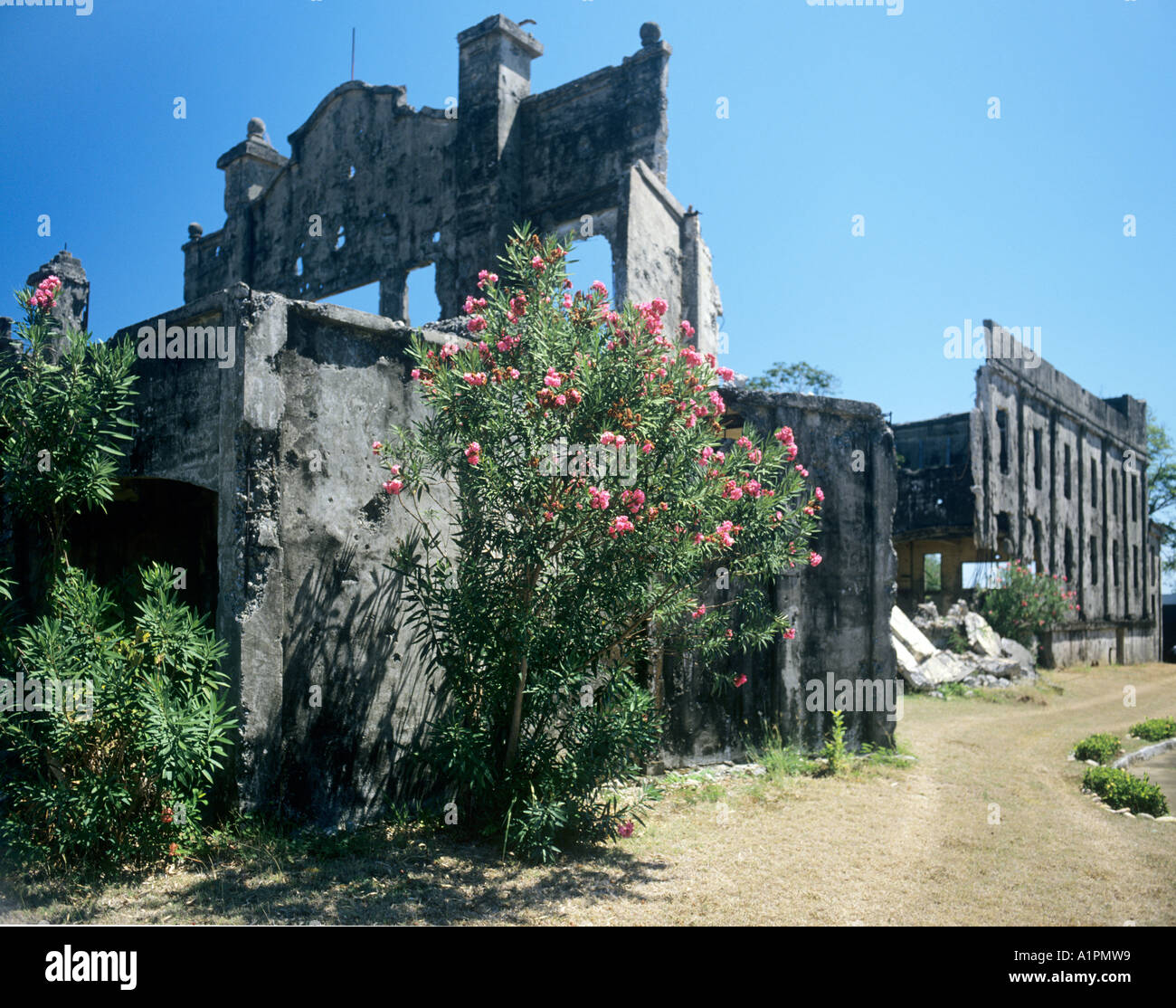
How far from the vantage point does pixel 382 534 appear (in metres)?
6.52

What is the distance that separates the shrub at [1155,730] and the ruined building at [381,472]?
3.88 m

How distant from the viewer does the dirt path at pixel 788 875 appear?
494 cm

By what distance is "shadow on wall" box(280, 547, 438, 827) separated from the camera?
19.7 feet

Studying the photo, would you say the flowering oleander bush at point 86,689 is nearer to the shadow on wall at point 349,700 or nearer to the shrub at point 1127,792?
the shadow on wall at point 349,700

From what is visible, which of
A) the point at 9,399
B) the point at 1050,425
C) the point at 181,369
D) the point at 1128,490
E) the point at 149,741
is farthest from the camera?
the point at 1128,490

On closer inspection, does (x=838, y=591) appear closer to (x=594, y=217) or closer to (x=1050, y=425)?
(x=594, y=217)

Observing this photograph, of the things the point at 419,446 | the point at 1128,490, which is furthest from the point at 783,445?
the point at 1128,490

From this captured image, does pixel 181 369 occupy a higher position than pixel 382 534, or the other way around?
pixel 181 369

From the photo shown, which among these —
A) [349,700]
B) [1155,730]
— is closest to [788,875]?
[349,700]

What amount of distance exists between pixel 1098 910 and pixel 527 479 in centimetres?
417

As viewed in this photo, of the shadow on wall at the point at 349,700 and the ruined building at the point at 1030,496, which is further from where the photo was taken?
the ruined building at the point at 1030,496

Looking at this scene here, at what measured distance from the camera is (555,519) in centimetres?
548

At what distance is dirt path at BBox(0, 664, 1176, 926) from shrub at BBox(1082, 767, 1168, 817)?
0.73 ft

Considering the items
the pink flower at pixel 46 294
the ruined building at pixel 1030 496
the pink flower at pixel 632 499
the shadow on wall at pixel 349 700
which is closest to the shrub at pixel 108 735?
the shadow on wall at pixel 349 700
